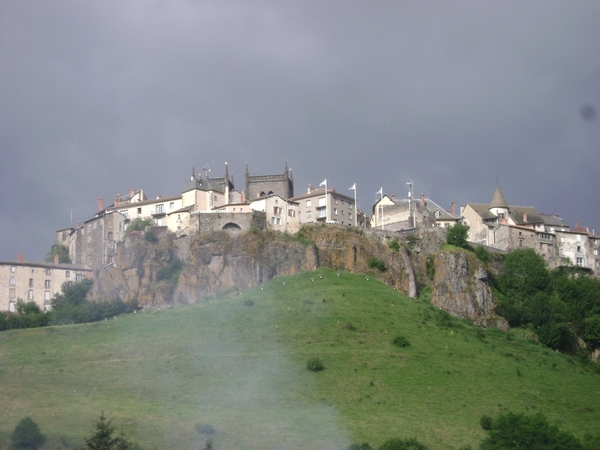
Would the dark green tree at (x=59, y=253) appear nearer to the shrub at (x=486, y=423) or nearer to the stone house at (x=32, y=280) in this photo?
the stone house at (x=32, y=280)

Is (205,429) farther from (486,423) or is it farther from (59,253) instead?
(59,253)

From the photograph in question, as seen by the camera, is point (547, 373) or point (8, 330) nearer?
point (547, 373)

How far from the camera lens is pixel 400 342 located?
91562 millimetres

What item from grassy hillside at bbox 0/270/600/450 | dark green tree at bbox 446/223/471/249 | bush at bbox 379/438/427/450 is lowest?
bush at bbox 379/438/427/450

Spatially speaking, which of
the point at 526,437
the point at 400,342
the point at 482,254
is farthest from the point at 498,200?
the point at 526,437

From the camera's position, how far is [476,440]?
71.8 meters

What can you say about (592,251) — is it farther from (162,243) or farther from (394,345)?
(162,243)

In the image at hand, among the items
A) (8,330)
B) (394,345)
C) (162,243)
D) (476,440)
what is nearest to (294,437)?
(476,440)

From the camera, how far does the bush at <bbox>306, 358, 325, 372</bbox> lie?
84000 millimetres

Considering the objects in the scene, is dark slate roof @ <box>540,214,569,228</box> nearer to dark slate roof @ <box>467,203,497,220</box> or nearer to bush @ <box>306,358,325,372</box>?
dark slate roof @ <box>467,203,497,220</box>

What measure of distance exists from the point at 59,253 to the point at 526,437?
284 ft

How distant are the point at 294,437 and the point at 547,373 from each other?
34294 mm

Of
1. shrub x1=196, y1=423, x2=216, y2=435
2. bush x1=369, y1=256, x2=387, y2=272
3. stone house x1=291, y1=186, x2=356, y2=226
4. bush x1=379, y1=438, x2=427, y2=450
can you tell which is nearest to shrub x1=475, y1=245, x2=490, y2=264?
bush x1=369, y1=256, x2=387, y2=272

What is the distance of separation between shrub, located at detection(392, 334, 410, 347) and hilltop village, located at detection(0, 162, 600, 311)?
27534 mm
